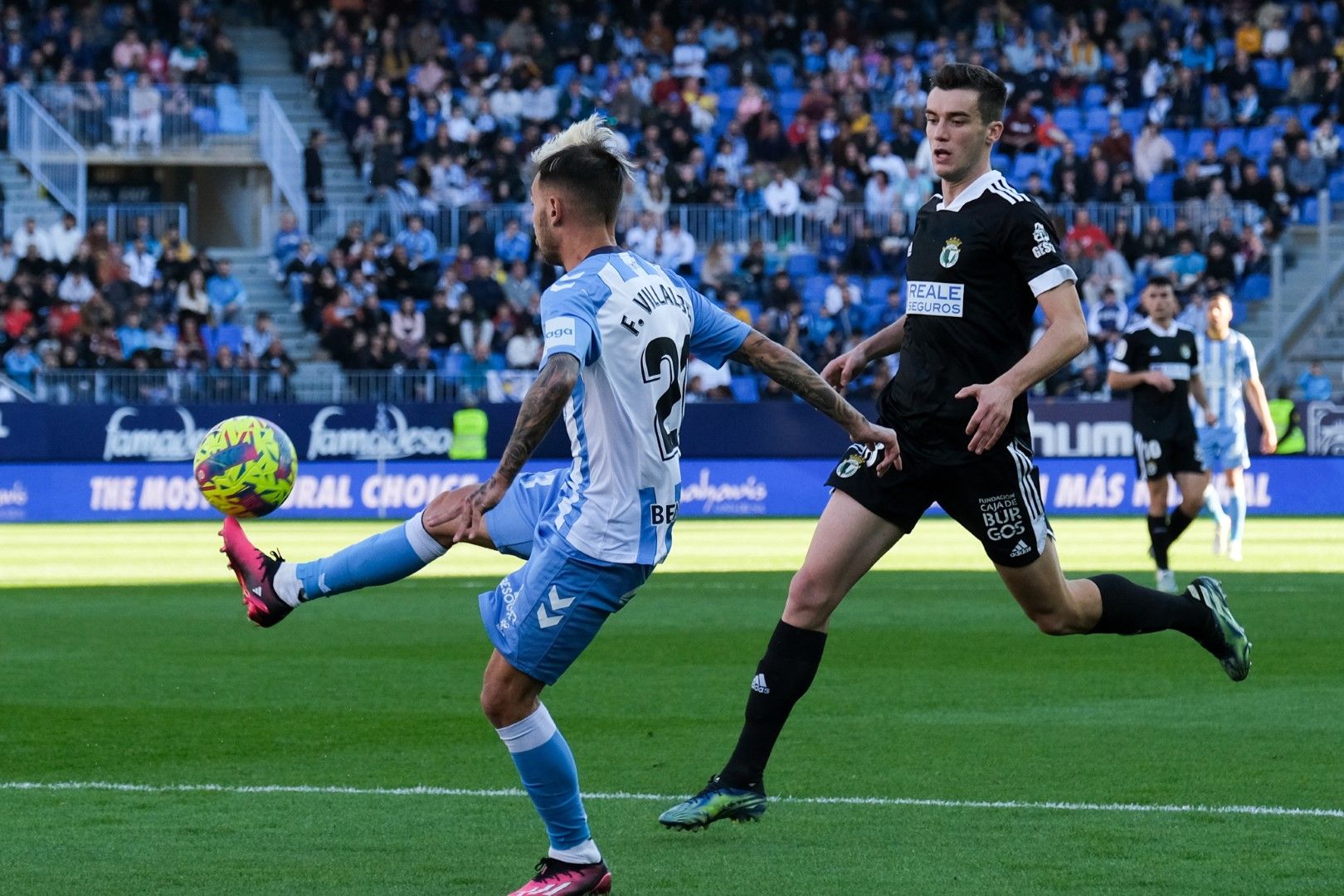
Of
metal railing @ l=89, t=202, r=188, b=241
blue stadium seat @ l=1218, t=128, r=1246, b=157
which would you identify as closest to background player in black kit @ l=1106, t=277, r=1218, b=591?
blue stadium seat @ l=1218, t=128, r=1246, b=157

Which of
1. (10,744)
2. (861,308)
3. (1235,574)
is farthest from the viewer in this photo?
(861,308)

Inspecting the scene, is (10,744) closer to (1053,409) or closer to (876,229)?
(1053,409)

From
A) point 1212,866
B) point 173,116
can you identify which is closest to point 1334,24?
point 173,116

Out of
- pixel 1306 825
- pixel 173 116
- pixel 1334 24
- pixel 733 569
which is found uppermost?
pixel 1334 24

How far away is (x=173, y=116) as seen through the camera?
33.8 m

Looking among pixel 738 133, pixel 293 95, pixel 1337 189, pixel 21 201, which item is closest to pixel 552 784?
pixel 738 133

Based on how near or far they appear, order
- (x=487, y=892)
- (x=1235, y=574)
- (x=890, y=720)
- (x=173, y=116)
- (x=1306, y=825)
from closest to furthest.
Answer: (x=487, y=892)
(x=1306, y=825)
(x=890, y=720)
(x=1235, y=574)
(x=173, y=116)

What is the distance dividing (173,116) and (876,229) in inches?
471

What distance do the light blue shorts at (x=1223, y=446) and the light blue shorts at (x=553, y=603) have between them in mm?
12339

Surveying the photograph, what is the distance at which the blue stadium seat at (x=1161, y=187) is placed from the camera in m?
31.9

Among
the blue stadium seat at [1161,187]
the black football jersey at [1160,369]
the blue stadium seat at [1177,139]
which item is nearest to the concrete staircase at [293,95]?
the blue stadium seat at [1161,187]

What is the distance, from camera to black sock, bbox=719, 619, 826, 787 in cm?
661

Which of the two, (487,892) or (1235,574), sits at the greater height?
(487,892)

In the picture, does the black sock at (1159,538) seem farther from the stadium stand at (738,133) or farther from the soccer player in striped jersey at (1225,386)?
the stadium stand at (738,133)
